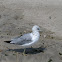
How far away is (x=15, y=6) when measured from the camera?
53.0ft

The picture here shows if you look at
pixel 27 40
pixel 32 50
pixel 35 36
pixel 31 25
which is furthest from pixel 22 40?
pixel 31 25

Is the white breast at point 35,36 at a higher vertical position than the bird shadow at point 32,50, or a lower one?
higher

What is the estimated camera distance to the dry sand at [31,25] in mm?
8500

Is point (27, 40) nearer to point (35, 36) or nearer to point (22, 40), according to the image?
point (22, 40)

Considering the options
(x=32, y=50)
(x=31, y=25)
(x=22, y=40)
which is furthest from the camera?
(x=31, y=25)

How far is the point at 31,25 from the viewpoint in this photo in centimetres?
1346

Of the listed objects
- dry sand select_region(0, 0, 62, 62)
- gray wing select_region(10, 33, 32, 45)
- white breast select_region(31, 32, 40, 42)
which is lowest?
dry sand select_region(0, 0, 62, 62)

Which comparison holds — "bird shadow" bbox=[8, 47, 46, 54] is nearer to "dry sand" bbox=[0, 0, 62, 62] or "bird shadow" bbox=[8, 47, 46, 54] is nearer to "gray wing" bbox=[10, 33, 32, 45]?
"dry sand" bbox=[0, 0, 62, 62]

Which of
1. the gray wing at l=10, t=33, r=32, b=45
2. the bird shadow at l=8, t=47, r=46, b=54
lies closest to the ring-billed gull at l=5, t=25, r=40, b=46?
the gray wing at l=10, t=33, r=32, b=45

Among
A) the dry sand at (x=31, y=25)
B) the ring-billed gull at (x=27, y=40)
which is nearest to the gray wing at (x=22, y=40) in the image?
the ring-billed gull at (x=27, y=40)

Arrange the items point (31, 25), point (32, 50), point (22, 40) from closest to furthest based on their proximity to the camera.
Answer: point (22, 40) → point (32, 50) → point (31, 25)

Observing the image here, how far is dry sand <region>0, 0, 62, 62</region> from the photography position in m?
8.50

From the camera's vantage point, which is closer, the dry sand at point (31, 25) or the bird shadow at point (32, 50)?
the dry sand at point (31, 25)

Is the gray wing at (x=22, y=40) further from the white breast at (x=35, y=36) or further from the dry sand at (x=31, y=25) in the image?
the dry sand at (x=31, y=25)
